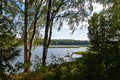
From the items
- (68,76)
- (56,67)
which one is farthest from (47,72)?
(68,76)

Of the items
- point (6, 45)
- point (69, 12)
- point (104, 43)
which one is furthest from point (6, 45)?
point (69, 12)

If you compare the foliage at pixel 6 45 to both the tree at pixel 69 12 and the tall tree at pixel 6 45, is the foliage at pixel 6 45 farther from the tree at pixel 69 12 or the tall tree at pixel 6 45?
the tree at pixel 69 12

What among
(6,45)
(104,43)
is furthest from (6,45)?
(104,43)

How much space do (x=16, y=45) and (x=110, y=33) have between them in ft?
10.7

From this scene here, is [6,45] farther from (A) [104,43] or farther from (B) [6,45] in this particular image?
(A) [104,43]

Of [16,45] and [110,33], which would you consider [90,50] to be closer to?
[110,33]

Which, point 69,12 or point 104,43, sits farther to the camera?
point 69,12

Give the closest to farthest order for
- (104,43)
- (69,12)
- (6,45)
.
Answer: (6,45) < (104,43) < (69,12)

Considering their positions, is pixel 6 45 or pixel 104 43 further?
pixel 104 43

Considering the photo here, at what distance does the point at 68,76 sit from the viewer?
10641 millimetres

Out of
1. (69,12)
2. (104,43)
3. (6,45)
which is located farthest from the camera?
A: (69,12)

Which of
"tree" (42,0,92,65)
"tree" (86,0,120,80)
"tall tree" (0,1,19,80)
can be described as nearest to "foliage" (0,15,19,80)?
"tall tree" (0,1,19,80)

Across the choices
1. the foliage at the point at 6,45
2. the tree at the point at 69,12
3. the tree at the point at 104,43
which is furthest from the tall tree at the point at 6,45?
the tree at the point at 69,12

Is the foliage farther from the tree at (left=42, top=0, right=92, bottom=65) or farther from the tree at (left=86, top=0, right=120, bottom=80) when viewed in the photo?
the tree at (left=42, top=0, right=92, bottom=65)
